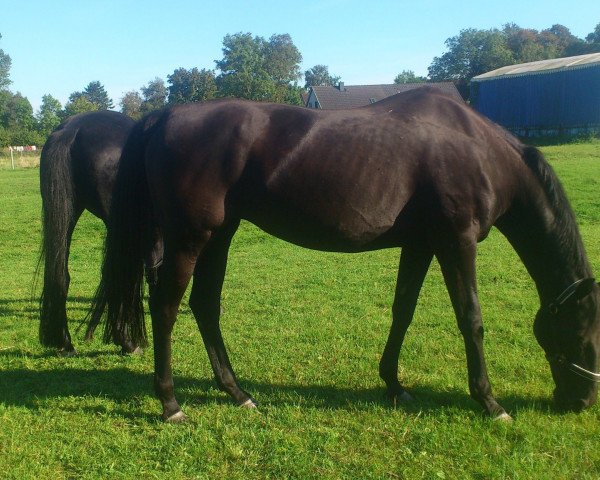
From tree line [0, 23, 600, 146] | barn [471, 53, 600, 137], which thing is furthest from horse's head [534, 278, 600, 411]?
tree line [0, 23, 600, 146]

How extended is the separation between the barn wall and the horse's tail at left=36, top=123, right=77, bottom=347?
2652 cm

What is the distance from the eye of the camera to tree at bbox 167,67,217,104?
56469mm

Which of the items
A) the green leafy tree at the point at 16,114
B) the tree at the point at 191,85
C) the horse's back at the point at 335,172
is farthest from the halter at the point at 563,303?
the green leafy tree at the point at 16,114

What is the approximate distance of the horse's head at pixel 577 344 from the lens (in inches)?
139

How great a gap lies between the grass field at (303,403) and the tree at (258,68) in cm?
3375

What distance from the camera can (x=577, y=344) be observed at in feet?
11.7

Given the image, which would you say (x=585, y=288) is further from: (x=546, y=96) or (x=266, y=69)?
→ (x=266, y=69)

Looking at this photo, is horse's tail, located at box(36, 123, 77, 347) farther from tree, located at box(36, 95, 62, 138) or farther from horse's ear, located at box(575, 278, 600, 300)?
tree, located at box(36, 95, 62, 138)

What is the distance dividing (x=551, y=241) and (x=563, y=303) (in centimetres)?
40

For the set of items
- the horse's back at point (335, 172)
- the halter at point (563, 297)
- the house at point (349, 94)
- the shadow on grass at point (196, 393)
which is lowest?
the shadow on grass at point (196, 393)

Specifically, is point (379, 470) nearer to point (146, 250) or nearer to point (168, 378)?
point (168, 378)

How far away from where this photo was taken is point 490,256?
8.82 m

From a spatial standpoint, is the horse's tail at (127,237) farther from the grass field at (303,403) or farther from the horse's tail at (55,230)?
the horse's tail at (55,230)

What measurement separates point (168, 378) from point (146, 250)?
888mm
